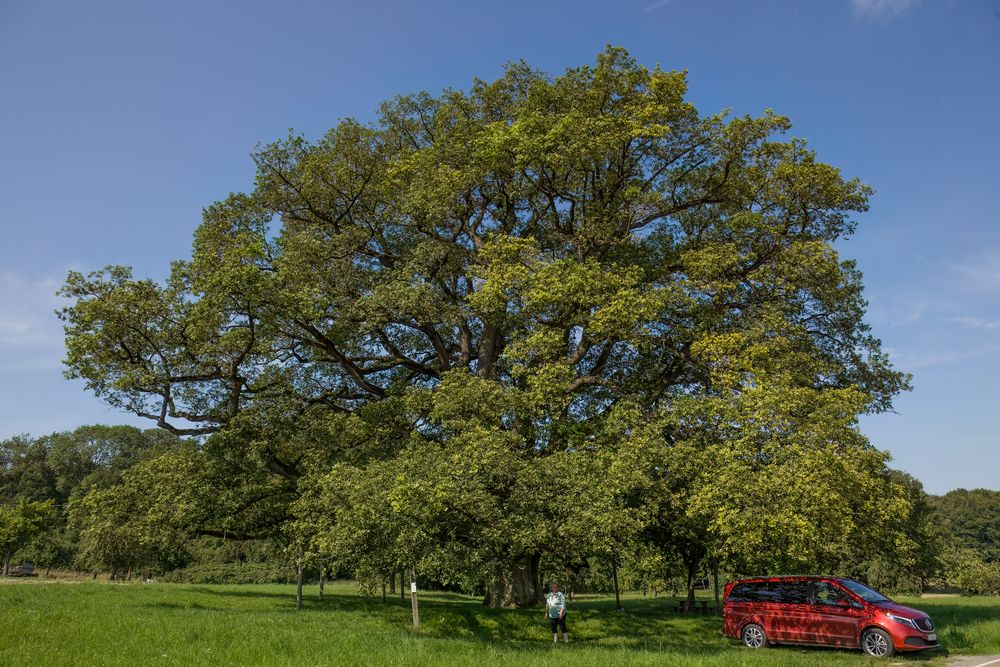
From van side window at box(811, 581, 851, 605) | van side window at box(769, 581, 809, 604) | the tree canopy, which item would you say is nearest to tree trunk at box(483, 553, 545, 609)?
the tree canopy

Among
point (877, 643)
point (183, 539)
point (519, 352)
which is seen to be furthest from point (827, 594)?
point (183, 539)

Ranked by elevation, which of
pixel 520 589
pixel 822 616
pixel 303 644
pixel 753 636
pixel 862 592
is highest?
pixel 862 592

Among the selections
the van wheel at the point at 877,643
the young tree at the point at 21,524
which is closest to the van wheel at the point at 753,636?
the van wheel at the point at 877,643

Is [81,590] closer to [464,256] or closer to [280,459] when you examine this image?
[280,459]

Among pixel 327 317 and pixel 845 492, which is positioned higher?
pixel 327 317

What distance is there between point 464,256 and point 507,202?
3255 mm

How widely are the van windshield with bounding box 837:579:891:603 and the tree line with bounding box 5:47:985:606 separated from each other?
118 centimetres

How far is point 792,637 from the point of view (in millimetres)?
18219

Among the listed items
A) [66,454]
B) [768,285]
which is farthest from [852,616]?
[66,454]

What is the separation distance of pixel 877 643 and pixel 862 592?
52.2 inches

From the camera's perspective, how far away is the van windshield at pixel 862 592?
17.4m

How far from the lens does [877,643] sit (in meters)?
16.7

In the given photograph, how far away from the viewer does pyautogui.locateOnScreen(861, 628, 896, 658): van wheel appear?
53.9ft

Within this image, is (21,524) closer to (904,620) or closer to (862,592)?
(862,592)
